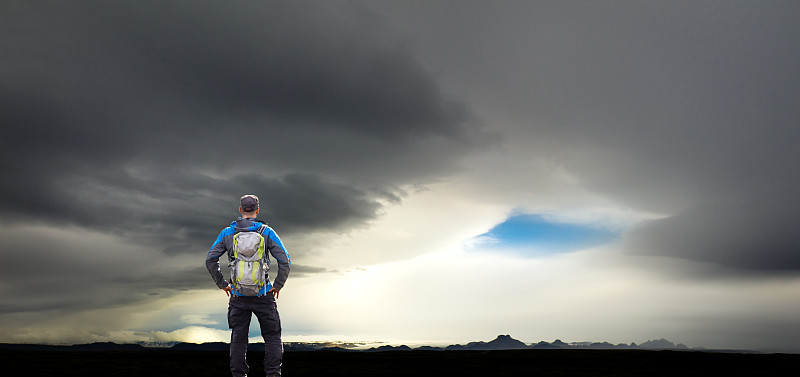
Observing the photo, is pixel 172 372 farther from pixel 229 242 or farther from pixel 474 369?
pixel 474 369

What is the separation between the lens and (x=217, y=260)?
8.99 metres

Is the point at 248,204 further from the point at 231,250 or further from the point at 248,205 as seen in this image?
the point at 231,250

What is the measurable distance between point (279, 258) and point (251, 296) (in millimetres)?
863

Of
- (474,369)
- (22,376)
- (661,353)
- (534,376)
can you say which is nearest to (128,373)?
(22,376)

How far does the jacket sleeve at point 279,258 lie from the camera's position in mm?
8867

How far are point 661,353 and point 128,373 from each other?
832 inches

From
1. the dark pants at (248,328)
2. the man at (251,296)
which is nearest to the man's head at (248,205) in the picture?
the man at (251,296)

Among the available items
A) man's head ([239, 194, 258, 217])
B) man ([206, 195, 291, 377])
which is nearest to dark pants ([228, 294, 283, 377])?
man ([206, 195, 291, 377])

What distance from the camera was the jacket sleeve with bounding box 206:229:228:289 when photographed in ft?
29.0

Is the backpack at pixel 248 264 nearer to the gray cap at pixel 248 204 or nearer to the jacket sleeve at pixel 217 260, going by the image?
the jacket sleeve at pixel 217 260

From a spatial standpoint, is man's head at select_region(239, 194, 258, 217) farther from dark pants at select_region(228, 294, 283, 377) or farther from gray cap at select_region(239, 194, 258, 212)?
dark pants at select_region(228, 294, 283, 377)

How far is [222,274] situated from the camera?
8961 mm

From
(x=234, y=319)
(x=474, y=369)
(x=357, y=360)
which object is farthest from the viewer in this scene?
(x=357, y=360)

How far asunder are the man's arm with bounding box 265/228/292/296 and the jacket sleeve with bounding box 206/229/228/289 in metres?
0.90
